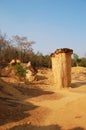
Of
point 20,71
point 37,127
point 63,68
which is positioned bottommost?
point 37,127

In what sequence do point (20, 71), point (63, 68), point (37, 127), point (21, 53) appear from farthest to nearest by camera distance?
point (21, 53)
point (20, 71)
point (63, 68)
point (37, 127)

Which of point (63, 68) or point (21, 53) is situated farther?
point (21, 53)

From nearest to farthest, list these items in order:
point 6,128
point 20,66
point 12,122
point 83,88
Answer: point 6,128, point 12,122, point 83,88, point 20,66

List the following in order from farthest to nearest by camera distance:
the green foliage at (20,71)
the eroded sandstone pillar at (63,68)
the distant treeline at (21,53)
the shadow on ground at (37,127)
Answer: the distant treeline at (21,53) < the green foliage at (20,71) < the eroded sandstone pillar at (63,68) < the shadow on ground at (37,127)

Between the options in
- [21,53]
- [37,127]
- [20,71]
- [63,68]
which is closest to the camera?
[37,127]

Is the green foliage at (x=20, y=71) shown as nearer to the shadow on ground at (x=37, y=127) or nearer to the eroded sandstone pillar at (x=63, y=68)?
the eroded sandstone pillar at (x=63, y=68)

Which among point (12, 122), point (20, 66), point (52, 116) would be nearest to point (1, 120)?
point (12, 122)

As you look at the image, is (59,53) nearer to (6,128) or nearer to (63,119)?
(63,119)

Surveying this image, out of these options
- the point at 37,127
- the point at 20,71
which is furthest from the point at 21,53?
the point at 37,127

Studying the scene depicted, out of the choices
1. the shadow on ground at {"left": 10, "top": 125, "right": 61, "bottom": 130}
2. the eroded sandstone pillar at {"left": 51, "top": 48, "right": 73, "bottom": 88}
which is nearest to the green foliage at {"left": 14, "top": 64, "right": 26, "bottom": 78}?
the eroded sandstone pillar at {"left": 51, "top": 48, "right": 73, "bottom": 88}

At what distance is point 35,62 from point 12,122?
1056 inches

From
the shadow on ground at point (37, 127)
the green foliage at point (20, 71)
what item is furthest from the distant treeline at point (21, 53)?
the shadow on ground at point (37, 127)

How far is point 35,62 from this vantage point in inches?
1374

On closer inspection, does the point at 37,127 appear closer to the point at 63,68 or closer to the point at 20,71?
the point at 63,68
